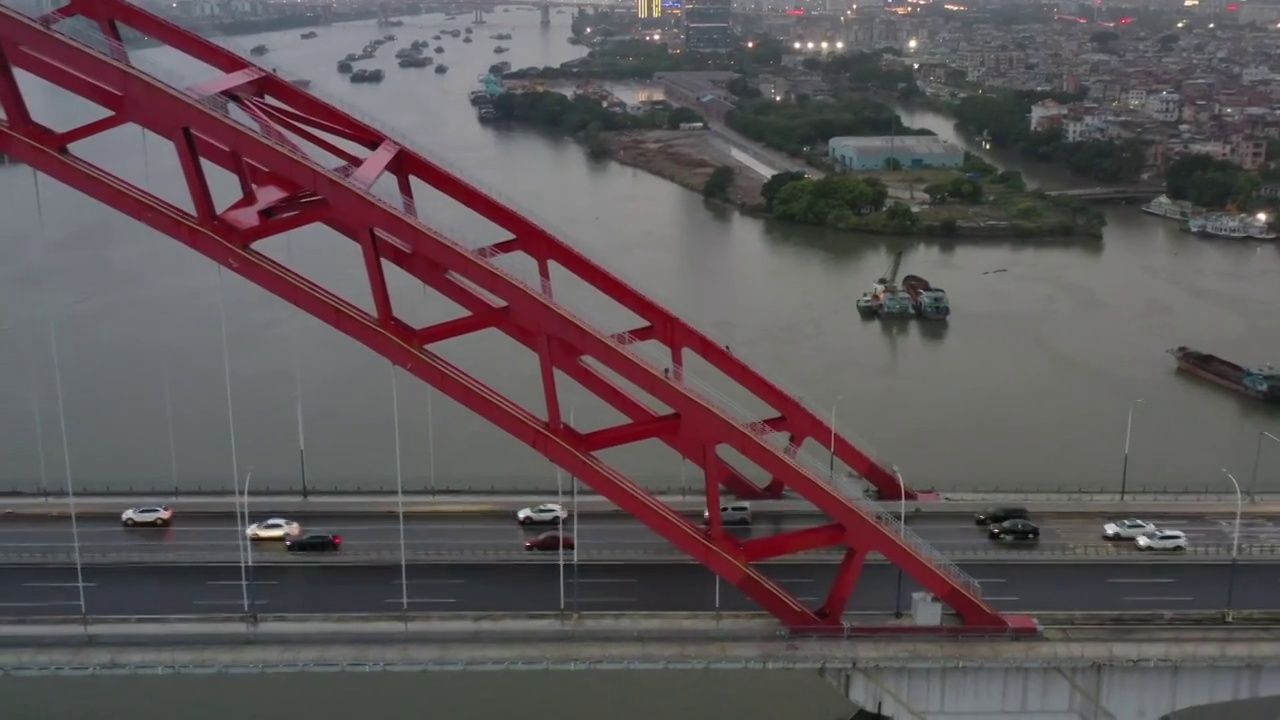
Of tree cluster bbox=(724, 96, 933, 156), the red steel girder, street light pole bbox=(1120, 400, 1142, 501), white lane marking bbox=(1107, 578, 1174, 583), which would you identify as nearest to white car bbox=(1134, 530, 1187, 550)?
white lane marking bbox=(1107, 578, 1174, 583)

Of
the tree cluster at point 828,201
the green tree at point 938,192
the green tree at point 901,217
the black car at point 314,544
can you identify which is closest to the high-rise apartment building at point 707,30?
the green tree at point 938,192

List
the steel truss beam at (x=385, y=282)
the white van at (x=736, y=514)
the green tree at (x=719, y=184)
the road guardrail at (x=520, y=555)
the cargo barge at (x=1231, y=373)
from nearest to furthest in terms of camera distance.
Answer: the steel truss beam at (x=385, y=282)
the road guardrail at (x=520, y=555)
the white van at (x=736, y=514)
the cargo barge at (x=1231, y=373)
the green tree at (x=719, y=184)

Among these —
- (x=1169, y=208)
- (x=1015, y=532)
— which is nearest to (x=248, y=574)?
(x=1015, y=532)

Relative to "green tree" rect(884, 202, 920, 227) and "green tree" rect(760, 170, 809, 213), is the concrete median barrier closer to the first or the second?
"green tree" rect(884, 202, 920, 227)

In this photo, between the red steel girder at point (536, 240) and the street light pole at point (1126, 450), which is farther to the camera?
the street light pole at point (1126, 450)

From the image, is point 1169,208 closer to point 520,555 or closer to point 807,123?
point 807,123

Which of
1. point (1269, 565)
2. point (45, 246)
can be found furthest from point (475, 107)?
point (1269, 565)

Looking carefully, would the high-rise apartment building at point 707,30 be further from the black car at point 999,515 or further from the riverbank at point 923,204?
the black car at point 999,515
